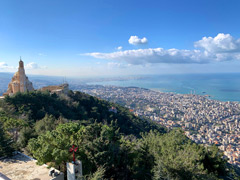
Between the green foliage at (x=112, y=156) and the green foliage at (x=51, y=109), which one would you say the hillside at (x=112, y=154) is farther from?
the green foliage at (x=51, y=109)

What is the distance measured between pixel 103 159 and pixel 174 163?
2409 mm

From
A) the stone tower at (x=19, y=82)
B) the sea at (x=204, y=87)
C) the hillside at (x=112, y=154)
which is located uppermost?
the stone tower at (x=19, y=82)

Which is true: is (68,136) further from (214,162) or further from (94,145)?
(214,162)

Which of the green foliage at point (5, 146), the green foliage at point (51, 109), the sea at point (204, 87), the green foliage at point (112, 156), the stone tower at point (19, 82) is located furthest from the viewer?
the sea at point (204, 87)

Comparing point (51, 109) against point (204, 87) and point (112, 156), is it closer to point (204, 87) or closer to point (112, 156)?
point (112, 156)

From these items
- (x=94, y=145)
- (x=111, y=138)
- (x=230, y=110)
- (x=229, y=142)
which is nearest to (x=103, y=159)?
(x=94, y=145)

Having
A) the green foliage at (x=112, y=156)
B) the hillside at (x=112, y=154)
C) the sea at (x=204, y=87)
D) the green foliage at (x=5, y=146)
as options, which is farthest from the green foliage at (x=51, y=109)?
the sea at (x=204, y=87)

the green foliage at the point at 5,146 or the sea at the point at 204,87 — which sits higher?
the green foliage at the point at 5,146

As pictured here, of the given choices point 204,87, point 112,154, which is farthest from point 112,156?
point 204,87

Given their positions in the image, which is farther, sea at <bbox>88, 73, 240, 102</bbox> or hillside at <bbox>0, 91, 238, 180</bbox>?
sea at <bbox>88, 73, 240, 102</bbox>

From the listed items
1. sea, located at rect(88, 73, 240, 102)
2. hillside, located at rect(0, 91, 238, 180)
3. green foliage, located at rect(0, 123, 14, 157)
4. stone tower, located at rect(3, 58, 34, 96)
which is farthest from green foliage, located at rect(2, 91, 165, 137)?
sea, located at rect(88, 73, 240, 102)

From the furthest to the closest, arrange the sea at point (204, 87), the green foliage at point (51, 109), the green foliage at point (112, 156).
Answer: the sea at point (204, 87) < the green foliage at point (51, 109) < the green foliage at point (112, 156)

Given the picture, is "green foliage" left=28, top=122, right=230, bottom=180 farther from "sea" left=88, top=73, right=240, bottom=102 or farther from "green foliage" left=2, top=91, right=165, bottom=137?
"sea" left=88, top=73, right=240, bottom=102

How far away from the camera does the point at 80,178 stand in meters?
4.66
